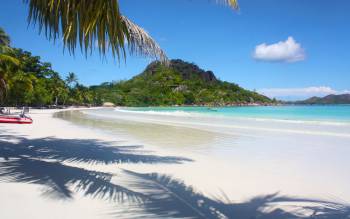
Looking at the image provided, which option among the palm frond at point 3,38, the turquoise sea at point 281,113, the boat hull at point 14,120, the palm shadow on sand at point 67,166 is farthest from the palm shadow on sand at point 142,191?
the turquoise sea at point 281,113

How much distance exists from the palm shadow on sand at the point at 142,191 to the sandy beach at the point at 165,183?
0.04 ft

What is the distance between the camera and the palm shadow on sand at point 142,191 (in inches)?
148

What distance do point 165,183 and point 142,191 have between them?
0.58 metres

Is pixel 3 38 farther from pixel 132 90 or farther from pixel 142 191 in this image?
pixel 132 90

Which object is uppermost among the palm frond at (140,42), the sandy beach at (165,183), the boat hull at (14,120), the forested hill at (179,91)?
the forested hill at (179,91)

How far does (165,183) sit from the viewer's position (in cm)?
503

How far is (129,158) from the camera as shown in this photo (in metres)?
7.20

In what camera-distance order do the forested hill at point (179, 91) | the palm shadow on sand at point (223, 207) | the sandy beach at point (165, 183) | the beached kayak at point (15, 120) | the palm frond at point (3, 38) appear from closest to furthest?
the palm shadow on sand at point (223, 207) → the sandy beach at point (165, 183) → the beached kayak at point (15, 120) → the palm frond at point (3, 38) → the forested hill at point (179, 91)

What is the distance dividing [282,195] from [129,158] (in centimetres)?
353

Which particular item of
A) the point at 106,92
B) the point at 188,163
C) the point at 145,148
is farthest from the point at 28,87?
the point at 106,92

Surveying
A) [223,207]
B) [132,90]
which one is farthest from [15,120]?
[132,90]

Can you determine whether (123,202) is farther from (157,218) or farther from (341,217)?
(341,217)

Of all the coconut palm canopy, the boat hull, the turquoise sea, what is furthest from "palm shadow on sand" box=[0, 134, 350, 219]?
the turquoise sea

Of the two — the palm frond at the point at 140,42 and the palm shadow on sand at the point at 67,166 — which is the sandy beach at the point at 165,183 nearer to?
the palm shadow on sand at the point at 67,166
